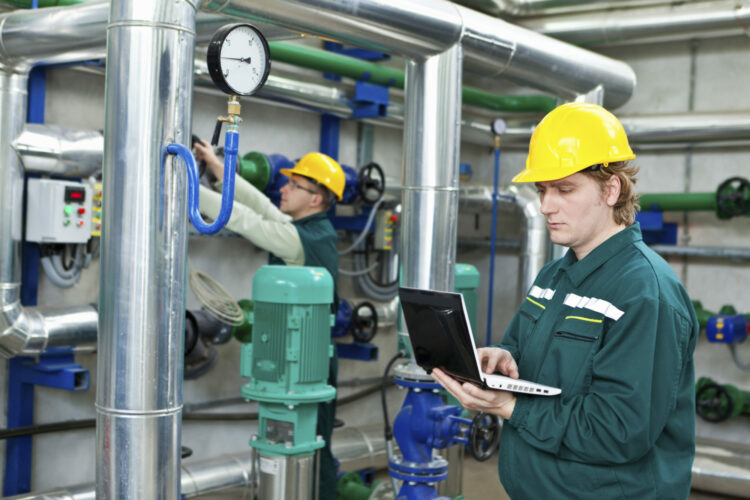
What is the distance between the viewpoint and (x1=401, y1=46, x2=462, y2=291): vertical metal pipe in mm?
2887

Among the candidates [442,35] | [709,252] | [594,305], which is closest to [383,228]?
[442,35]

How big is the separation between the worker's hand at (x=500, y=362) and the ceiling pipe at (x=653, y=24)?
341cm

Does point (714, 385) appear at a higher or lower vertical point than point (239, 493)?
higher

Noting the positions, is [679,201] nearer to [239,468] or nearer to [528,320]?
[239,468]

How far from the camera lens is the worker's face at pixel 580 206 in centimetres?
161

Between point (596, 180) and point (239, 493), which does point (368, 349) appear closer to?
point (239, 493)

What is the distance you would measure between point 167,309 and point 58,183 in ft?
4.78

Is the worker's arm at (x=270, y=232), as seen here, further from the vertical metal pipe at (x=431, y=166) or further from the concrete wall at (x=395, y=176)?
the concrete wall at (x=395, y=176)

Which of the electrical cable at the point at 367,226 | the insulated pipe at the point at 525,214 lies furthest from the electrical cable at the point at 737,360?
the electrical cable at the point at 367,226

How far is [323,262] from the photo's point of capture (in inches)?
132

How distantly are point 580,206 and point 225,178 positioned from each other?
792 mm

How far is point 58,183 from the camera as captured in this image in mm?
3125

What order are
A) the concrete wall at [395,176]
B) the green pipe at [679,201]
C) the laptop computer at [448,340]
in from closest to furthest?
the laptop computer at [448,340], the concrete wall at [395,176], the green pipe at [679,201]

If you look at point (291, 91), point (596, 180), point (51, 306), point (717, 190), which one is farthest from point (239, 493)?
point (717, 190)
